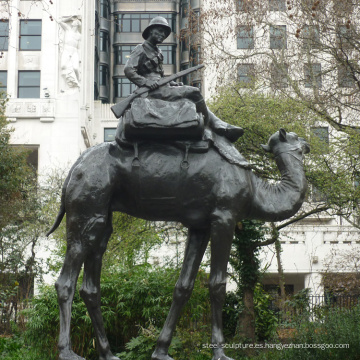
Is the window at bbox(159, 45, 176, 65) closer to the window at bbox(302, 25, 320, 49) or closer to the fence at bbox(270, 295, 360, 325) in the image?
the fence at bbox(270, 295, 360, 325)

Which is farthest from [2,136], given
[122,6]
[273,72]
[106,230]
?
[122,6]

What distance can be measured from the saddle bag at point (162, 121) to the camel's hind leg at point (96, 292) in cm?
113

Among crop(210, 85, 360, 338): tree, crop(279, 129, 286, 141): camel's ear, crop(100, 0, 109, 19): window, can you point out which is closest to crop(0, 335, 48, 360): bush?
crop(210, 85, 360, 338): tree

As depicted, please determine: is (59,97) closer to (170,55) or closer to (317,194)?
(170,55)

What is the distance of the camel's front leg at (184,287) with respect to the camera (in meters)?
6.65

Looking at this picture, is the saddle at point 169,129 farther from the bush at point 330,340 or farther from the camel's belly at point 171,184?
the bush at point 330,340

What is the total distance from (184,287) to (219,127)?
1938mm

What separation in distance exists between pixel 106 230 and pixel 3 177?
16.6 metres

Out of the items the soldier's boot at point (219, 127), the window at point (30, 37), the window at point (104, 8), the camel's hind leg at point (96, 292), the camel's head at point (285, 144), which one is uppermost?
the window at point (104, 8)

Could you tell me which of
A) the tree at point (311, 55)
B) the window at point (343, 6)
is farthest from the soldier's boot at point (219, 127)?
the tree at point (311, 55)

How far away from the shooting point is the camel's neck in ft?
23.0

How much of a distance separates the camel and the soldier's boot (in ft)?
1.08

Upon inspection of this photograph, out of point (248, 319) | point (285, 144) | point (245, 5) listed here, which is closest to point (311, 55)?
point (245, 5)

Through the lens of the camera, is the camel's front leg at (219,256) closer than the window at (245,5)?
Yes
